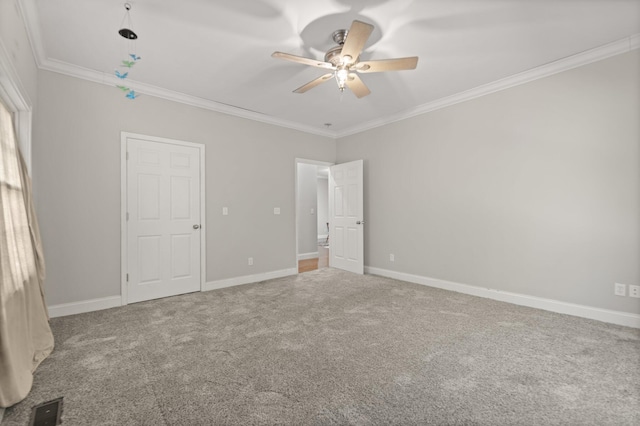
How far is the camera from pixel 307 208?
7324 mm

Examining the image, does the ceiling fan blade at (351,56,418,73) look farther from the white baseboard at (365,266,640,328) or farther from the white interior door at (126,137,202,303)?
the white baseboard at (365,266,640,328)

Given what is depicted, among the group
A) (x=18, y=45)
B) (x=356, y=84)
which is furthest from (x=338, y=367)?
(x=18, y=45)

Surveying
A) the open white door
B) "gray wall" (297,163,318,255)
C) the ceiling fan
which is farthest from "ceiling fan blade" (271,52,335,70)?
"gray wall" (297,163,318,255)

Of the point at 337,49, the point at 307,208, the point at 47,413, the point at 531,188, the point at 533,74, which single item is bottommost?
the point at 47,413

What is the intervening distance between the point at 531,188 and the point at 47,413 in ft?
15.3

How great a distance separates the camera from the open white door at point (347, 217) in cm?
518

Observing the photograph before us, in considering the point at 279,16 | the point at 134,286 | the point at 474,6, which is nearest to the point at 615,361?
the point at 474,6

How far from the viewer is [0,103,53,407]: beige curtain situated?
5.36 ft

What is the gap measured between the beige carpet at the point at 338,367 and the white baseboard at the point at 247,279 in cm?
81

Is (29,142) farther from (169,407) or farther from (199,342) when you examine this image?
(169,407)

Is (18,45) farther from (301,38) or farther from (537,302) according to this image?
(537,302)

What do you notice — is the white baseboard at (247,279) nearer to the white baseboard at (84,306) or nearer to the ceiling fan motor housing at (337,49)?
the white baseboard at (84,306)

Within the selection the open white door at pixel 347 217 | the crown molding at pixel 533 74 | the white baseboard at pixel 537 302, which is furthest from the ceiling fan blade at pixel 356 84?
the white baseboard at pixel 537 302

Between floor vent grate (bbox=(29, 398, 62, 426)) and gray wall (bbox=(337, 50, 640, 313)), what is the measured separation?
13.8 feet
